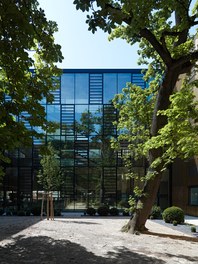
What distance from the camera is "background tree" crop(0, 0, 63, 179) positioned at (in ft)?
22.4

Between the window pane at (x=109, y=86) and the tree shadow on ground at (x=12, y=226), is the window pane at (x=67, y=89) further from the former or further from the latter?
the tree shadow on ground at (x=12, y=226)

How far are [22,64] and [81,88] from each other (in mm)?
25282

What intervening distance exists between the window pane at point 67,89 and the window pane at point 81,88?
429 millimetres

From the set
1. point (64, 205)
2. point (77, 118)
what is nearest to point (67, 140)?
point (77, 118)

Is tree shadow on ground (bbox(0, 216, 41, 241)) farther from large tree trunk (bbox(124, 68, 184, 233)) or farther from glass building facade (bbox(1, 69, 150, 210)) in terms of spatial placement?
glass building facade (bbox(1, 69, 150, 210))

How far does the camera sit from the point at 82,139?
32.9 meters

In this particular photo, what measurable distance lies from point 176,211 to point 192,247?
9704 millimetres

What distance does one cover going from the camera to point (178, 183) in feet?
106

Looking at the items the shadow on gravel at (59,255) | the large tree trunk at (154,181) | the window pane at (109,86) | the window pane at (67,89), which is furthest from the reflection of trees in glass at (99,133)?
the shadow on gravel at (59,255)

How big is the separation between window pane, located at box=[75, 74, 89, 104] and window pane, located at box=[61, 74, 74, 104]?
43 centimetres

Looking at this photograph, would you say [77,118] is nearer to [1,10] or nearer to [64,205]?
[64,205]

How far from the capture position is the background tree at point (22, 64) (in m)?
6.82

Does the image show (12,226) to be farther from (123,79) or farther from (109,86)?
(123,79)

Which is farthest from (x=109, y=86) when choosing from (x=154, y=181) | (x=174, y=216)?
(x=154, y=181)
